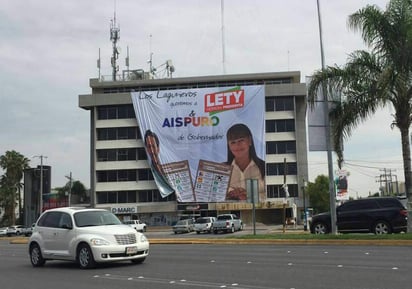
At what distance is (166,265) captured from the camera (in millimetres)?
13820

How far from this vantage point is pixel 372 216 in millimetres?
23031

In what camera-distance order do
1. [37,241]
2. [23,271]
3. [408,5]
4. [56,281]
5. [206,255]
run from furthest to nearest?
1. [408,5]
2. [206,255]
3. [37,241]
4. [23,271]
5. [56,281]

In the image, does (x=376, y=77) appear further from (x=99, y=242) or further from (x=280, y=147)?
(x=280, y=147)

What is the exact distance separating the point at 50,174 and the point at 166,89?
908 inches

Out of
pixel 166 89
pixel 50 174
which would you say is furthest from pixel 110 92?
pixel 50 174

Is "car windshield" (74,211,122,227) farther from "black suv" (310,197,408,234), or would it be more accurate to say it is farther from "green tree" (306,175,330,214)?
"green tree" (306,175,330,214)

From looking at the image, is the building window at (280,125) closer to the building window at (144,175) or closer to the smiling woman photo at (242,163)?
the smiling woman photo at (242,163)

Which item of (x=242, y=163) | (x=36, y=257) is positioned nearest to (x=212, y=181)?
(x=242, y=163)

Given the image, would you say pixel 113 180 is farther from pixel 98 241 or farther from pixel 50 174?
pixel 98 241

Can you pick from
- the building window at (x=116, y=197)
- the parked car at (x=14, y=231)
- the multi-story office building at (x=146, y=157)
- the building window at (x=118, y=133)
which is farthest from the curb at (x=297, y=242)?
the building window at (x=118, y=133)

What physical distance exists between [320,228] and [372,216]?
2.67 m

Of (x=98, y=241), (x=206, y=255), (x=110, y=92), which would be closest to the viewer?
(x=98, y=241)

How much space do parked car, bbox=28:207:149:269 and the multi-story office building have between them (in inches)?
2306

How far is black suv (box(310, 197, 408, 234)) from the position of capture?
22.6 meters
